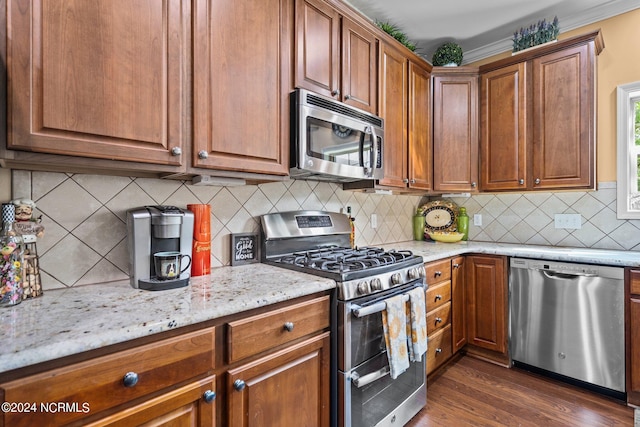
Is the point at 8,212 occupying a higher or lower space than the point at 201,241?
higher

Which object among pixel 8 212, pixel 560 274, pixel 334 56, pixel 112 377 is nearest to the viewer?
pixel 112 377

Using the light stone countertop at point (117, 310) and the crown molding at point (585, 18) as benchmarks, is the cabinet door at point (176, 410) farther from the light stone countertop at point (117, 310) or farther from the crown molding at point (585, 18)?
the crown molding at point (585, 18)

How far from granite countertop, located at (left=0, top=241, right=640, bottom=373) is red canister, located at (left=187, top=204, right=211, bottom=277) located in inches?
2.5

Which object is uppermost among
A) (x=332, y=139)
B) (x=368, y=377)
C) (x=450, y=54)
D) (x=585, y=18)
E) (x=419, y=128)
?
(x=585, y=18)

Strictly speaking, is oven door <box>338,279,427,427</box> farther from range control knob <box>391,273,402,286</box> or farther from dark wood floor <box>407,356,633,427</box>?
dark wood floor <box>407,356,633,427</box>

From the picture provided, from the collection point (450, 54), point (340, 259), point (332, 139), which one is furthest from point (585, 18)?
point (340, 259)

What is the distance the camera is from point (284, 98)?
1596 mm

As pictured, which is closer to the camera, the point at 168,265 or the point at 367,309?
the point at 168,265

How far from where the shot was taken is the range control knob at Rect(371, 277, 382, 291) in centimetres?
149

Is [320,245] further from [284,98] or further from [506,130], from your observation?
[506,130]

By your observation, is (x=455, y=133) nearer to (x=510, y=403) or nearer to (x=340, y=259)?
(x=340, y=259)

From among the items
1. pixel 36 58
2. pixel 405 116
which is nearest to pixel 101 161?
pixel 36 58

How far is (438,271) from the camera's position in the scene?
7.27 feet

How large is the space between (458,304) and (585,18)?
249 cm
